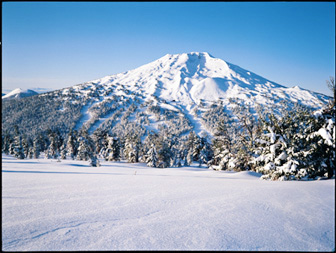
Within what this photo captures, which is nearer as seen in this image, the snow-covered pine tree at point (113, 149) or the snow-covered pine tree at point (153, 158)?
the snow-covered pine tree at point (153, 158)

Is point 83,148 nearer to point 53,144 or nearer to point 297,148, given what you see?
point 53,144

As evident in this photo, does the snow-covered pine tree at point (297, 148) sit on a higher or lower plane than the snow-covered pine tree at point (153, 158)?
higher

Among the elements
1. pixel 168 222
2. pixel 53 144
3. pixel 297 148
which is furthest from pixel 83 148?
pixel 168 222

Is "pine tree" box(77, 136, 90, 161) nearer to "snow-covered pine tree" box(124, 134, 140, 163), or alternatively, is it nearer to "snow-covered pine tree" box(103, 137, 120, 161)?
"snow-covered pine tree" box(103, 137, 120, 161)

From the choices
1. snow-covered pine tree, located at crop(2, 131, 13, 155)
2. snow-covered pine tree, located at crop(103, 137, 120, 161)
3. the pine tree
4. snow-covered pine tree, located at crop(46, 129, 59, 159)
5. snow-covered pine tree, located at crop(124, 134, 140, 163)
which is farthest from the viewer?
snow-covered pine tree, located at crop(46, 129, 59, 159)

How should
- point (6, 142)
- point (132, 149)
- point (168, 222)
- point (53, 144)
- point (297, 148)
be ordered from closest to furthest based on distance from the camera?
point (168, 222)
point (297, 148)
point (132, 149)
point (53, 144)
point (6, 142)

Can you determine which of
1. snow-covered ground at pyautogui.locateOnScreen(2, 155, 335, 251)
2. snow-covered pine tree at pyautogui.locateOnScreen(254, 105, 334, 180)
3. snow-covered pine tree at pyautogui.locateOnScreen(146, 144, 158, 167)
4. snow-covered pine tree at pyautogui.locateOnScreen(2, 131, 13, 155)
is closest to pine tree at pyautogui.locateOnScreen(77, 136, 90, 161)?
snow-covered pine tree at pyautogui.locateOnScreen(146, 144, 158, 167)

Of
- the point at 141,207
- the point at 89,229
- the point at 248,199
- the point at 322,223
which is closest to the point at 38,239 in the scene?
the point at 89,229

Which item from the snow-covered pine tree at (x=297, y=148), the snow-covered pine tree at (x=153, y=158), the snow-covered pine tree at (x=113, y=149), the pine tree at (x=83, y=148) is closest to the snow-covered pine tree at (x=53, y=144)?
the pine tree at (x=83, y=148)

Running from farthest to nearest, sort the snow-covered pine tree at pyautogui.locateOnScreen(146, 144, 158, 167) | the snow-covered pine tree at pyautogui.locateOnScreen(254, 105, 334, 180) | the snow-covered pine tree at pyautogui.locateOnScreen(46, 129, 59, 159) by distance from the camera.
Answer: the snow-covered pine tree at pyautogui.locateOnScreen(46, 129, 59, 159)
the snow-covered pine tree at pyautogui.locateOnScreen(146, 144, 158, 167)
the snow-covered pine tree at pyautogui.locateOnScreen(254, 105, 334, 180)

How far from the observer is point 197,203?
4.50m

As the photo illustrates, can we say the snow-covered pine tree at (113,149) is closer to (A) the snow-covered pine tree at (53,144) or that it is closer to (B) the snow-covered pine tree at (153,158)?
(B) the snow-covered pine tree at (153,158)

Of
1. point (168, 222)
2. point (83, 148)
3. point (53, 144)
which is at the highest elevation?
point (168, 222)

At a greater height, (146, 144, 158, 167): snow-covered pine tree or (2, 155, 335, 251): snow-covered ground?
(2, 155, 335, 251): snow-covered ground
